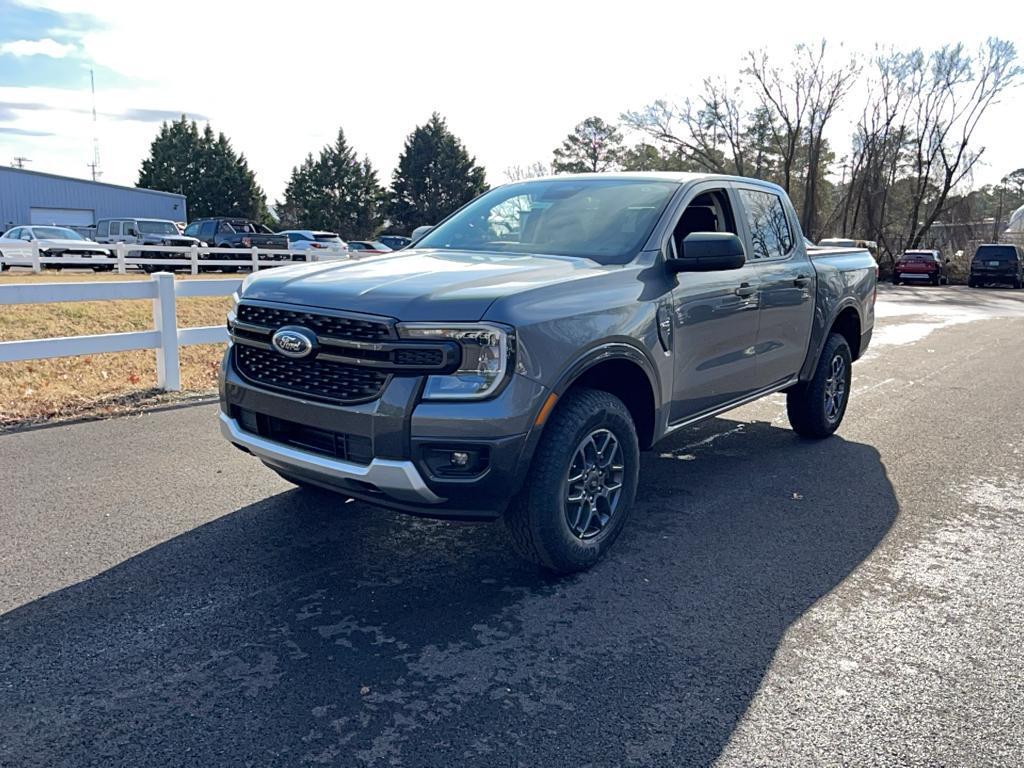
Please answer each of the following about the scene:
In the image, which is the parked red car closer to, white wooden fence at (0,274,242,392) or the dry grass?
the dry grass

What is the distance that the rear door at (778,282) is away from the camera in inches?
216

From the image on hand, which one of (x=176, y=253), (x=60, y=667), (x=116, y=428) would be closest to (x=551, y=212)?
(x=60, y=667)

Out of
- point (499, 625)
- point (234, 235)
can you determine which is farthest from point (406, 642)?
point (234, 235)

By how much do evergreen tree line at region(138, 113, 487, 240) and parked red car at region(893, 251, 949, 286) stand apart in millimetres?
32732

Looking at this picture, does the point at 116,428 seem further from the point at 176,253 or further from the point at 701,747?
the point at 176,253

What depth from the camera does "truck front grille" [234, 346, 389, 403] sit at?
3.55m

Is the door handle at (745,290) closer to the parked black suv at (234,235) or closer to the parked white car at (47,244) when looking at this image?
the parked white car at (47,244)

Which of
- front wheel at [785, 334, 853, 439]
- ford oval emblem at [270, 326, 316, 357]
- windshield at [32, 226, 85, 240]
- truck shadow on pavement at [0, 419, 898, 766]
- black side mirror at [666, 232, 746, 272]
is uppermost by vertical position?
windshield at [32, 226, 85, 240]

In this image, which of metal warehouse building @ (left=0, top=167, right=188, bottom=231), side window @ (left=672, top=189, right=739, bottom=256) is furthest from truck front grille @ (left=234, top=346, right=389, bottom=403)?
metal warehouse building @ (left=0, top=167, right=188, bottom=231)

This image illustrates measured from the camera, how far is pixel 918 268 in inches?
1344

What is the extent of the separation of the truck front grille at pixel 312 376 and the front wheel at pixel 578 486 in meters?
0.81

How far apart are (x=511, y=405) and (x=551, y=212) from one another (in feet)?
6.49

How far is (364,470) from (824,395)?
14.3 ft

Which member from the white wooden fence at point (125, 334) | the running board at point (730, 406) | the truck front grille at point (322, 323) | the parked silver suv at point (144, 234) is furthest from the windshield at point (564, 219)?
the parked silver suv at point (144, 234)
